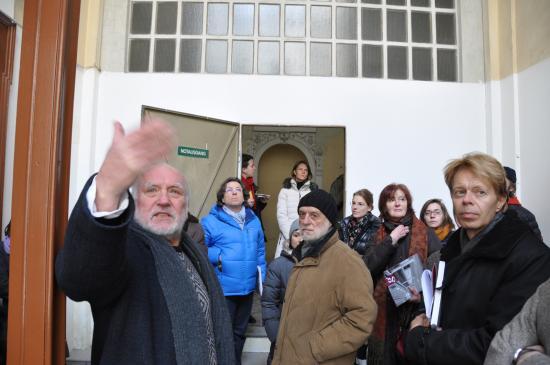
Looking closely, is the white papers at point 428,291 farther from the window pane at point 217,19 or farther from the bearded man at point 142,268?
the window pane at point 217,19

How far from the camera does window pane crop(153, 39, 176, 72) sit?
5875 millimetres

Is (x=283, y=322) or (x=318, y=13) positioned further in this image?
(x=318, y=13)

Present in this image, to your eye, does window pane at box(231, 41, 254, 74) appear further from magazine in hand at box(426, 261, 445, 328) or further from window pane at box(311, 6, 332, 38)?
magazine in hand at box(426, 261, 445, 328)

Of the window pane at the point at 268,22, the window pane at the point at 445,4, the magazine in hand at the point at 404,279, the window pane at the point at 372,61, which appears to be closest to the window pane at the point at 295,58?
the window pane at the point at 268,22

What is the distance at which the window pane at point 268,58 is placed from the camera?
19.3 ft

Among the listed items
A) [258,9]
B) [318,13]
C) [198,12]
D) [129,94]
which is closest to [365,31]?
[318,13]

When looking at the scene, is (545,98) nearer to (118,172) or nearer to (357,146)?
(357,146)

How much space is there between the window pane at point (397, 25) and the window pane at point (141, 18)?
3.45 metres

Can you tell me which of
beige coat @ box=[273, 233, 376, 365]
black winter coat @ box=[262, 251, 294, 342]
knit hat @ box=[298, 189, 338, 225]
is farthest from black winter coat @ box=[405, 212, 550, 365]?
black winter coat @ box=[262, 251, 294, 342]

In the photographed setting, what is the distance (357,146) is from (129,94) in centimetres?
319

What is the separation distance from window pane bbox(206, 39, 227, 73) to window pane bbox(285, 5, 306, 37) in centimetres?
95

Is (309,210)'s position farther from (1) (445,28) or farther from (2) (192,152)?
(1) (445,28)

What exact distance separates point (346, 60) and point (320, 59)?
37 cm

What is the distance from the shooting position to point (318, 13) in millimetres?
5980
